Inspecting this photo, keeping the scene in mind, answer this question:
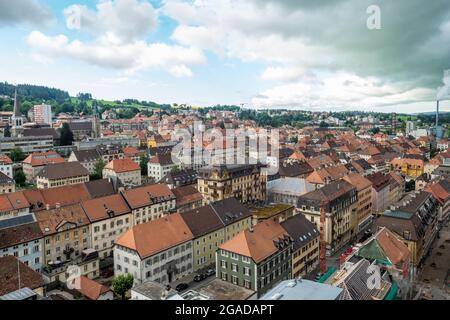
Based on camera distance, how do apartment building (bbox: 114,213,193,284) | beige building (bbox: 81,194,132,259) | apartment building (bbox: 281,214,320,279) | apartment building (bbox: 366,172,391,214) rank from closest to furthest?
apartment building (bbox: 114,213,193,284) → apartment building (bbox: 281,214,320,279) → beige building (bbox: 81,194,132,259) → apartment building (bbox: 366,172,391,214)

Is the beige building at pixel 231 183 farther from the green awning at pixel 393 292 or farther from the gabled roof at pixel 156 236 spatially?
the green awning at pixel 393 292

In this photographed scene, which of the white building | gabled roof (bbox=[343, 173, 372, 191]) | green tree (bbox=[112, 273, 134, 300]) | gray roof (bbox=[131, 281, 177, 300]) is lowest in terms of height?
green tree (bbox=[112, 273, 134, 300])

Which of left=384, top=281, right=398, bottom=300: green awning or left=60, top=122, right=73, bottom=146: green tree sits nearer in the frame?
left=384, top=281, right=398, bottom=300: green awning

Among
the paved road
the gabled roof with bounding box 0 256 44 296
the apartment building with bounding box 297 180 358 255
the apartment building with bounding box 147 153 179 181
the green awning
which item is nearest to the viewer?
the gabled roof with bounding box 0 256 44 296

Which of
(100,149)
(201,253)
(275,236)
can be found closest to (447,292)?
(275,236)

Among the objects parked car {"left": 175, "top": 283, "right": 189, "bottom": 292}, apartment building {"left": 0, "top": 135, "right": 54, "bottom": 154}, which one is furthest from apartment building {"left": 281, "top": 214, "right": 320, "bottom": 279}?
apartment building {"left": 0, "top": 135, "right": 54, "bottom": 154}

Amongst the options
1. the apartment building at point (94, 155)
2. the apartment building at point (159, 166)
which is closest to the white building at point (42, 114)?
the apartment building at point (94, 155)

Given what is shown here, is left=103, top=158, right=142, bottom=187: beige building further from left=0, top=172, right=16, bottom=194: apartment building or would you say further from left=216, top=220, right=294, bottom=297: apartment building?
left=216, top=220, right=294, bottom=297: apartment building
